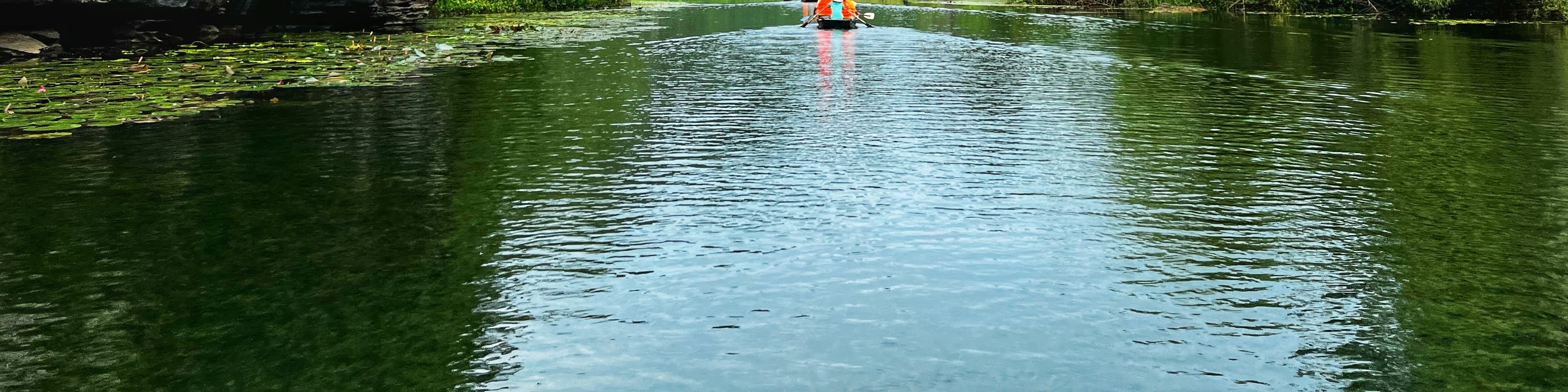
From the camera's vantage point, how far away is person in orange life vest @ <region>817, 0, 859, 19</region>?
51.2 metres

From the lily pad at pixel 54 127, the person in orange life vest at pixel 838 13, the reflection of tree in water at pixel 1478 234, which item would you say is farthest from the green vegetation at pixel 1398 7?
the lily pad at pixel 54 127

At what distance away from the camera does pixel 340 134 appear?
64.7 feet

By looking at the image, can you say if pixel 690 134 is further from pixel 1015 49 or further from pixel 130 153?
pixel 1015 49

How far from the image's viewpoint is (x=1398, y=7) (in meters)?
63.4

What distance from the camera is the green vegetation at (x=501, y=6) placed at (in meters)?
64.2

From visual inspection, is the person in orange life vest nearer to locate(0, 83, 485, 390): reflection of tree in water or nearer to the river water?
the river water

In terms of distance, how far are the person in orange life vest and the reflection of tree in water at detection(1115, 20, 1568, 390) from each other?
23.6 m

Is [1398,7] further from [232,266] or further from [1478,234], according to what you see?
[232,266]

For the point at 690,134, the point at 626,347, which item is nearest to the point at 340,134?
the point at 690,134

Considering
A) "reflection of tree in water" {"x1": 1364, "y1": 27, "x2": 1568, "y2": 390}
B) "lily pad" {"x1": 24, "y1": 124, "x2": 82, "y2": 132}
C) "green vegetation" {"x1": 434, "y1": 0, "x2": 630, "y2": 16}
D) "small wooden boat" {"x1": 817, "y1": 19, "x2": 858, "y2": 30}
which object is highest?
"green vegetation" {"x1": 434, "y1": 0, "x2": 630, "y2": 16}

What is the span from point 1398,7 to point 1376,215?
55696 mm

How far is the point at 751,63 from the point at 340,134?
17.7 metres

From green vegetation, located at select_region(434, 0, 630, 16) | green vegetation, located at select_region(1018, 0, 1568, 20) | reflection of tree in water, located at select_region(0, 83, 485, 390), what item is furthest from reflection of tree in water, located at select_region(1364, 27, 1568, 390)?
green vegetation, located at select_region(434, 0, 630, 16)

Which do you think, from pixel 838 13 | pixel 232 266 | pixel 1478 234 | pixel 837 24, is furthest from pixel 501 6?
pixel 1478 234
